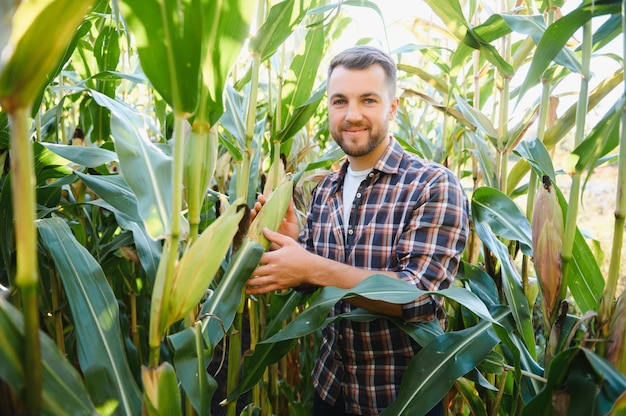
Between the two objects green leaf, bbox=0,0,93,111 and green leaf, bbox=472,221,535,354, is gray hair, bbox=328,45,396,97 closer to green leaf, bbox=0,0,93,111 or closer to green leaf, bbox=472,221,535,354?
green leaf, bbox=472,221,535,354

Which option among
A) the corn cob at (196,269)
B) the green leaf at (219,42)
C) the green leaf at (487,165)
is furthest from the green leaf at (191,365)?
the green leaf at (487,165)

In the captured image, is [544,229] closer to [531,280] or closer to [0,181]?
[531,280]

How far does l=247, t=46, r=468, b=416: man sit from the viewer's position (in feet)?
3.78

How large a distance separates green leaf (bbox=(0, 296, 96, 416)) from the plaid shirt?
0.73 m

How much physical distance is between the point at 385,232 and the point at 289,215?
316mm

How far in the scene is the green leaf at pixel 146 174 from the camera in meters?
0.70

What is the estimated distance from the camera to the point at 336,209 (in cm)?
144

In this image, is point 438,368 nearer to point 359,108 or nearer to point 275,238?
point 275,238

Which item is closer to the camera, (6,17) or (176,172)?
(6,17)

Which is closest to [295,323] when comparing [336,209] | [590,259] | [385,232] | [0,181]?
[385,232]

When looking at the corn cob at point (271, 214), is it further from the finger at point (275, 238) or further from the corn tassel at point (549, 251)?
the corn tassel at point (549, 251)

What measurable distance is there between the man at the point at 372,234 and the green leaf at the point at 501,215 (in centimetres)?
7

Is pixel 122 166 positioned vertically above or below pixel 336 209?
above

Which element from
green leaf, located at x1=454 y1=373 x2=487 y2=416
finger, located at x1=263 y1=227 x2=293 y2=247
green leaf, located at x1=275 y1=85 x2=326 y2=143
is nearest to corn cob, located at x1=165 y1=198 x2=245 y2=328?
finger, located at x1=263 y1=227 x2=293 y2=247
